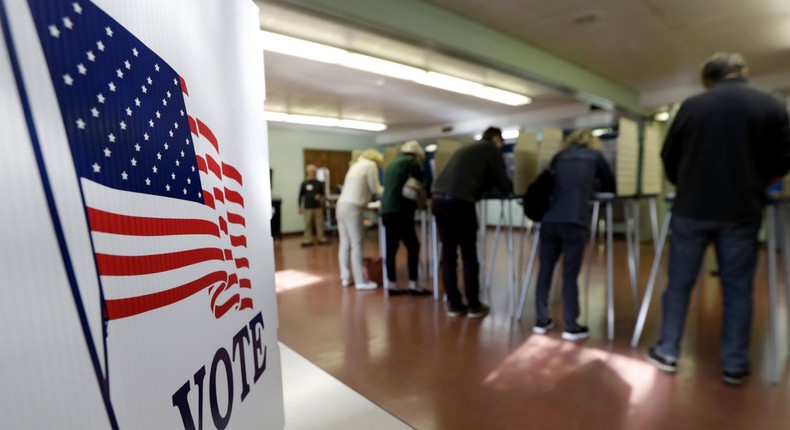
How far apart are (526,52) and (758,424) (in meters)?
3.54

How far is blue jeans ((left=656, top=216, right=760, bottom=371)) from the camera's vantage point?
75.0 inches

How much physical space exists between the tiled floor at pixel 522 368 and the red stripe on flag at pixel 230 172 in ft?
3.54

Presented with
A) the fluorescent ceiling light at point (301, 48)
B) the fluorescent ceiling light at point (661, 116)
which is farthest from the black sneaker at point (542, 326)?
the fluorescent ceiling light at point (661, 116)

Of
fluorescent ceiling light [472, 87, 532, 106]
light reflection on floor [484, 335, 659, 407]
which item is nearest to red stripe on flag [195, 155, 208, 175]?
light reflection on floor [484, 335, 659, 407]

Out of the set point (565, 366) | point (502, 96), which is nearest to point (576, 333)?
point (565, 366)

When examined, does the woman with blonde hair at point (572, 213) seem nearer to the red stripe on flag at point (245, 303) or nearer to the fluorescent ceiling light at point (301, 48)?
the red stripe on flag at point (245, 303)

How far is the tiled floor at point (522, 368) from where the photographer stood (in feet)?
5.62

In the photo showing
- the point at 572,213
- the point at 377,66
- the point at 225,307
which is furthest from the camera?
the point at 377,66

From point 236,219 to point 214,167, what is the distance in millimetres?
156

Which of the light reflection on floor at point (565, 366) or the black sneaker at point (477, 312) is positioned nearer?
the light reflection on floor at point (565, 366)

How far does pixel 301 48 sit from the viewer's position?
3.71 m

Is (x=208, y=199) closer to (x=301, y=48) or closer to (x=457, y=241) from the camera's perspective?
(x=457, y=241)

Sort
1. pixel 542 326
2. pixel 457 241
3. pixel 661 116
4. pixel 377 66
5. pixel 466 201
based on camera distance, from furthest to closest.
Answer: pixel 661 116
pixel 377 66
pixel 457 241
pixel 466 201
pixel 542 326

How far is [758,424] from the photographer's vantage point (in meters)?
1.63
